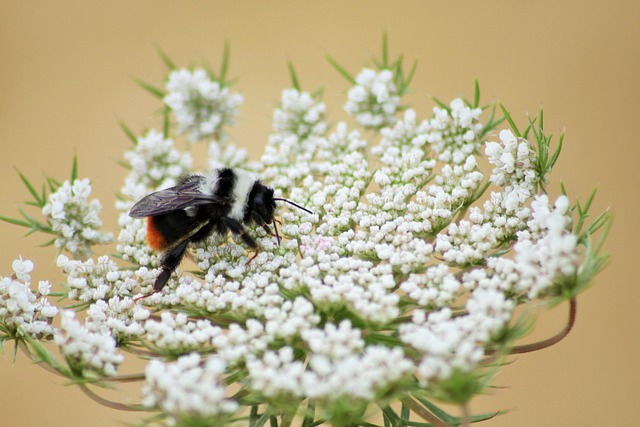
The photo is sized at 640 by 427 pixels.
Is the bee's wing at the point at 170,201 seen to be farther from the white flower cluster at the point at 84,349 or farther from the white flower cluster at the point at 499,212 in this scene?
the white flower cluster at the point at 499,212

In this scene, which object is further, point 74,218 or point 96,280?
point 74,218

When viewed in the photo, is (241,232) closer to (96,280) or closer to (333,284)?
(333,284)

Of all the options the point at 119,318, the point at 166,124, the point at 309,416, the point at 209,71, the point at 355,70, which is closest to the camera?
the point at 309,416

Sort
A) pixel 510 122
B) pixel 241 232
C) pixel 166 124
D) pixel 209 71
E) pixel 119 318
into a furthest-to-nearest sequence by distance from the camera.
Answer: pixel 209 71 < pixel 166 124 < pixel 510 122 < pixel 241 232 < pixel 119 318

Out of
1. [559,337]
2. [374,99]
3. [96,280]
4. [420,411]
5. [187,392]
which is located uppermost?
[374,99]

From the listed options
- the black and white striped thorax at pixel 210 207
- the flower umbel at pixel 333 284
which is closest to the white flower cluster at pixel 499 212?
the flower umbel at pixel 333 284

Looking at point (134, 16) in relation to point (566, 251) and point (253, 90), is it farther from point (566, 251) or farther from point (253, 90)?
point (566, 251)

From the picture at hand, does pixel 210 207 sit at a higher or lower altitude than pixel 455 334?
higher

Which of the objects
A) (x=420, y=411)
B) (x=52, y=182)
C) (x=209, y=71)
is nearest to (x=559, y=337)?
(x=420, y=411)
